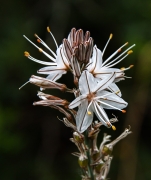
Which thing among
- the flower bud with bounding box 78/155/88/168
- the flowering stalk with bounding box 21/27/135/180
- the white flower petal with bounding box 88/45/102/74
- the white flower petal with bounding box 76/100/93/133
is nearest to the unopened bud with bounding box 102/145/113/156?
the flowering stalk with bounding box 21/27/135/180

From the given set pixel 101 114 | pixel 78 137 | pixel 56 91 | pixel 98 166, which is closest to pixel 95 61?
pixel 101 114

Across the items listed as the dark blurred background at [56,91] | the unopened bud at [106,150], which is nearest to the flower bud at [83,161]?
the unopened bud at [106,150]

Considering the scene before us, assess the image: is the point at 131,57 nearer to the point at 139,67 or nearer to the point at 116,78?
the point at 139,67

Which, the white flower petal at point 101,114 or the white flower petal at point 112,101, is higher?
the white flower petal at point 112,101

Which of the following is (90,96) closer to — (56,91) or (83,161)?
(83,161)

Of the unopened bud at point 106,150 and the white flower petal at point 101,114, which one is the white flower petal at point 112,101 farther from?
the unopened bud at point 106,150

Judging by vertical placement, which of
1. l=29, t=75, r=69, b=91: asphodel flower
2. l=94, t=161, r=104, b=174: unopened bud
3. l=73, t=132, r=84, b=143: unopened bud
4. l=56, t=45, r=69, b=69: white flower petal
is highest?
l=56, t=45, r=69, b=69: white flower petal

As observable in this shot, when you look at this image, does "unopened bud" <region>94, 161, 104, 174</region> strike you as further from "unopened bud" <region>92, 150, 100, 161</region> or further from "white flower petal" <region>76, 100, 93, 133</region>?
"white flower petal" <region>76, 100, 93, 133</region>
